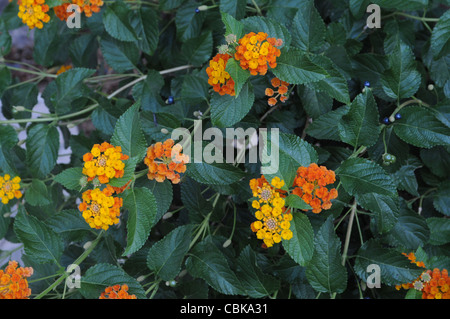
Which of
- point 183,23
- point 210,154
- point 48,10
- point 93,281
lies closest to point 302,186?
point 210,154

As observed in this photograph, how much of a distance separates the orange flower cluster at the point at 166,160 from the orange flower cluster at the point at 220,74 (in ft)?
0.64

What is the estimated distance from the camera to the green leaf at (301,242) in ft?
3.54

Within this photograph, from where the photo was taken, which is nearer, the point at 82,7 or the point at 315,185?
the point at 315,185

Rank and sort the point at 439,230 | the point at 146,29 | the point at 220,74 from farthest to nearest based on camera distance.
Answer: the point at 146,29 → the point at 439,230 → the point at 220,74

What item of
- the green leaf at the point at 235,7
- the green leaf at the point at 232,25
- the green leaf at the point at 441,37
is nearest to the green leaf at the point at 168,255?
the green leaf at the point at 232,25

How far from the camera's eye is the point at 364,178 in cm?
113

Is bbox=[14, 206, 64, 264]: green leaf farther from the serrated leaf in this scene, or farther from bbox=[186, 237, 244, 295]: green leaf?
bbox=[186, 237, 244, 295]: green leaf

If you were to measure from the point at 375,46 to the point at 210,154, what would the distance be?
0.75 meters

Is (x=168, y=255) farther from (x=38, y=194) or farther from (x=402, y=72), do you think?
(x=402, y=72)

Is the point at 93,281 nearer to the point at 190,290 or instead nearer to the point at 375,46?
the point at 190,290

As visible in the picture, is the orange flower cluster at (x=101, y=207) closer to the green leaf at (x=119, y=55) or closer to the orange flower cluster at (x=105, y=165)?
the orange flower cluster at (x=105, y=165)

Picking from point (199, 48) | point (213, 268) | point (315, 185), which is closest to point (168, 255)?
point (213, 268)

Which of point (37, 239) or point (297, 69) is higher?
point (297, 69)

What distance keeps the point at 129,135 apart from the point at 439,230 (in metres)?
0.97
